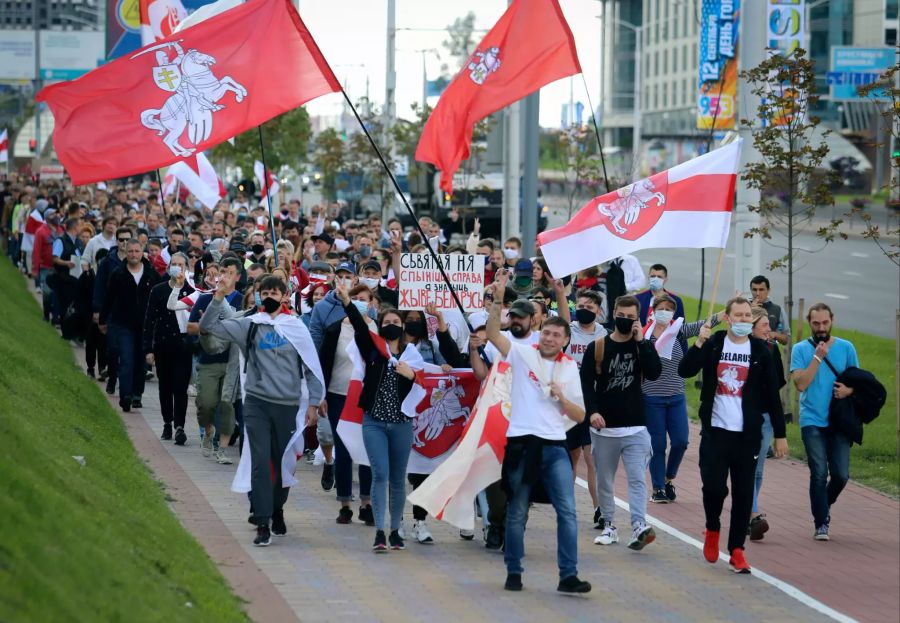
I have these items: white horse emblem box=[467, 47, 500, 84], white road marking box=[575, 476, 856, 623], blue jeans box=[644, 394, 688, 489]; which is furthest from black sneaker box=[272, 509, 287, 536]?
white horse emblem box=[467, 47, 500, 84]

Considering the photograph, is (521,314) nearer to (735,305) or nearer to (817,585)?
(735,305)

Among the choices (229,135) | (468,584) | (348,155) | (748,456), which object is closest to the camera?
(468,584)

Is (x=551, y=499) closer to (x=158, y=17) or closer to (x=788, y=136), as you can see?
(x=788, y=136)

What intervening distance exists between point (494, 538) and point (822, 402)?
280 centimetres

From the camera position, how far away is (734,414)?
10484 millimetres

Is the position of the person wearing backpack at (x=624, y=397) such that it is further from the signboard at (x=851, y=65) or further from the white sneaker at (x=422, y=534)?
the signboard at (x=851, y=65)

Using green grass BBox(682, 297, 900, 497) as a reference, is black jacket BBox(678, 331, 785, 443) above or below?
above

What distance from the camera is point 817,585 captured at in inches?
406

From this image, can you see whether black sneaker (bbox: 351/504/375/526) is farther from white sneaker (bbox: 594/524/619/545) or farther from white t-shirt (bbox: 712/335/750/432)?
white t-shirt (bbox: 712/335/750/432)

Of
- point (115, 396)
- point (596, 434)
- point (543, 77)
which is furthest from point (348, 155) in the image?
point (596, 434)

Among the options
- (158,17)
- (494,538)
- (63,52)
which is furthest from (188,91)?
(63,52)

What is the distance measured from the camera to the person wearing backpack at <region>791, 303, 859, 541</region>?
11.6 m

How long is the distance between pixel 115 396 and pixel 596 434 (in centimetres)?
821

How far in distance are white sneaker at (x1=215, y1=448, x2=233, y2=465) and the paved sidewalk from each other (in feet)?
5.89
